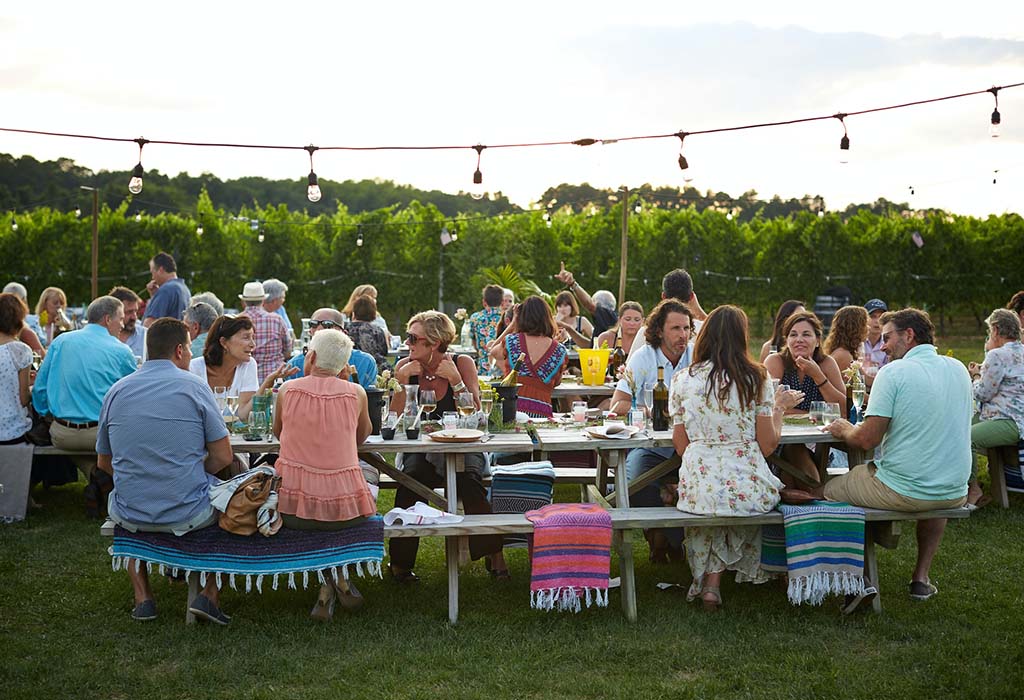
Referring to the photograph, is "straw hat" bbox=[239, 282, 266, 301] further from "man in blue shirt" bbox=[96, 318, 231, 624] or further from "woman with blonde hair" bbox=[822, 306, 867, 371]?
"woman with blonde hair" bbox=[822, 306, 867, 371]

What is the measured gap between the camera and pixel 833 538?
4.01m

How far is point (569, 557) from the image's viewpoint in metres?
4.00

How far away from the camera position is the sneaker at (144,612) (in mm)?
4070

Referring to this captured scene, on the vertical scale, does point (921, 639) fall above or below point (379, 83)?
below

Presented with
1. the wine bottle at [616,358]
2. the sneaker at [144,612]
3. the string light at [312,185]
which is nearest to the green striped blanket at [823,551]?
the sneaker at [144,612]

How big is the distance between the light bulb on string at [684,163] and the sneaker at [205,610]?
184 inches

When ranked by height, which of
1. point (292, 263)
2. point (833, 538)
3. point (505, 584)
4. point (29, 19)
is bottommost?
point (505, 584)

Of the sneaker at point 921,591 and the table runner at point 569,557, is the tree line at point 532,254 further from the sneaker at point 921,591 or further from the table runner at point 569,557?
the table runner at point 569,557

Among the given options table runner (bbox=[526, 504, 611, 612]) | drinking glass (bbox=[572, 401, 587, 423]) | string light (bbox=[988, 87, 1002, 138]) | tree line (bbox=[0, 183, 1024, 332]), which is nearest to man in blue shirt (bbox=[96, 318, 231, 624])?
table runner (bbox=[526, 504, 611, 612])

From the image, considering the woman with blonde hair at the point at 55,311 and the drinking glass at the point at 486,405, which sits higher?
the woman with blonde hair at the point at 55,311

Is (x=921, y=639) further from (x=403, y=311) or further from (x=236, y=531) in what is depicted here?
(x=403, y=311)

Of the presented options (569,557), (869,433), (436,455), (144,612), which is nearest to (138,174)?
(436,455)

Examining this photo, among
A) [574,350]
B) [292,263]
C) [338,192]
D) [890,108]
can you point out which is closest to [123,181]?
[338,192]

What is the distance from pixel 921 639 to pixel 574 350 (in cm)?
534
